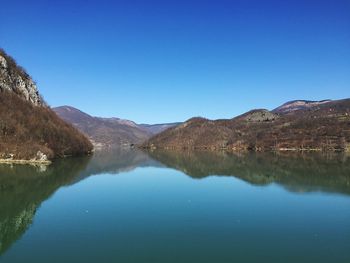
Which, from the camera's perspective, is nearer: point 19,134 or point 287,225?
point 287,225

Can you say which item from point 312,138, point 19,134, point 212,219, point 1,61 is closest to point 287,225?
point 212,219

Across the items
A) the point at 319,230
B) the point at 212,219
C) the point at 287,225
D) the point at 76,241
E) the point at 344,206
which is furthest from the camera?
the point at 344,206

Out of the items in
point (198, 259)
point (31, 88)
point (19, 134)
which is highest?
point (31, 88)

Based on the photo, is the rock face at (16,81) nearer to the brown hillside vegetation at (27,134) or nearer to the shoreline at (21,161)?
the brown hillside vegetation at (27,134)

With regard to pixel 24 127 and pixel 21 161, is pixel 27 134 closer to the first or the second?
pixel 24 127

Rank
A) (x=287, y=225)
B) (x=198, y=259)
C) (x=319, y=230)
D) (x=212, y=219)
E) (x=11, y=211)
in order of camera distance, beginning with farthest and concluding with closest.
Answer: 1. (x=11, y=211)
2. (x=212, y=219)
3. (x=287, y=225)
4. (x=319, y=230)
5. (x=198, y=259)

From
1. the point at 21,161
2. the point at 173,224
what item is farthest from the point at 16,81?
the point at 173,224

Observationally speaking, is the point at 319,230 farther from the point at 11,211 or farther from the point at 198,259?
the point at 11,211
